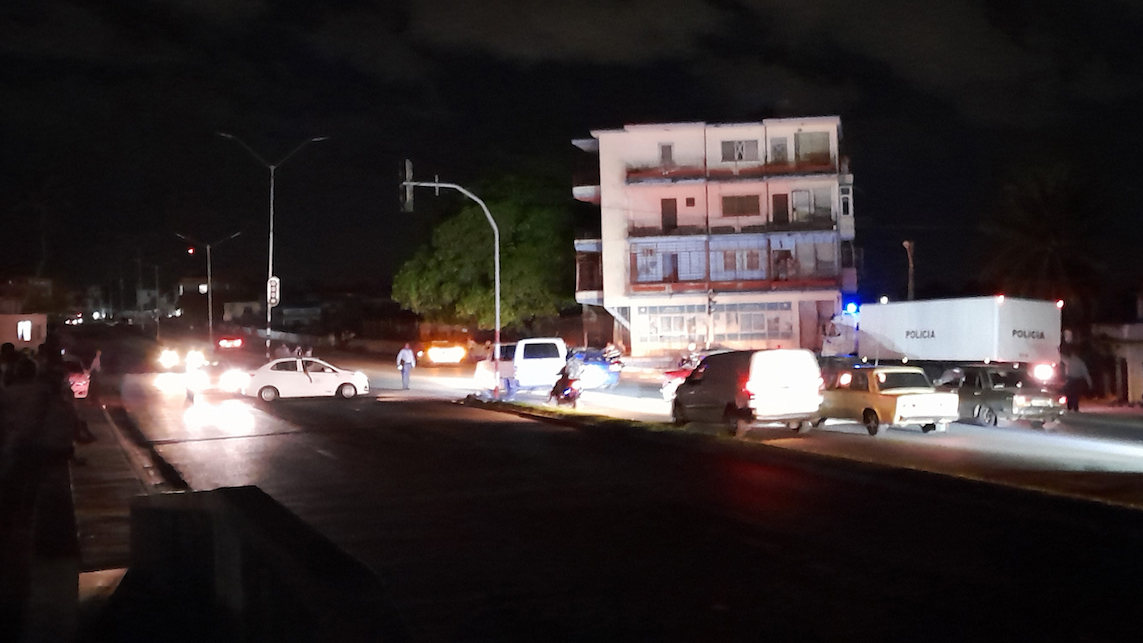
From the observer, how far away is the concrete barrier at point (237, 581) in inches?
203

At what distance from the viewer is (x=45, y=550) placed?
306 inches

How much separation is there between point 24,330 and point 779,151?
1620 inches

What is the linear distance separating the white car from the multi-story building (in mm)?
25928

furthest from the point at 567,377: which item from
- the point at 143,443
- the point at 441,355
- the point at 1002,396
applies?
the point at 441,355

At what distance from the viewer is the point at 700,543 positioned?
9.84 metres

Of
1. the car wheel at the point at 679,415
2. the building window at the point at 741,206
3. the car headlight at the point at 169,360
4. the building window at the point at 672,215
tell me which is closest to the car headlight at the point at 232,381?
the car wheel at the point at 679,415

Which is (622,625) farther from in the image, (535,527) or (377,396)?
(377,396)

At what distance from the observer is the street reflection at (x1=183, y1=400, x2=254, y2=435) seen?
74.5 ft

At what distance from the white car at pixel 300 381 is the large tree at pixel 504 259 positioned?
22877 mm

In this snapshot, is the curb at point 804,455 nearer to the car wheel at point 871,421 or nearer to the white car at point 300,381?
the car wheel at point 871,421

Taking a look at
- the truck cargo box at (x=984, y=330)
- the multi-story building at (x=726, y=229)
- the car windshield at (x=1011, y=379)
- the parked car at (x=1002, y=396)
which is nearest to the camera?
the parked car at (x=1002, y=396)

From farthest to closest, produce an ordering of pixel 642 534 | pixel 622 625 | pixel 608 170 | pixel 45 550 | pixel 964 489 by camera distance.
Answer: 1. pixel 608 170
2. pixel 964 489
3. pixel 642 534
4. pixel 45 550
5. pixel 622 625

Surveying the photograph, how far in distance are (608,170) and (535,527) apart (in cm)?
4860

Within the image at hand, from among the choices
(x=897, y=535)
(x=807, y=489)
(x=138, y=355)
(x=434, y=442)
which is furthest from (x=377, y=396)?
(x=138, y=355)
